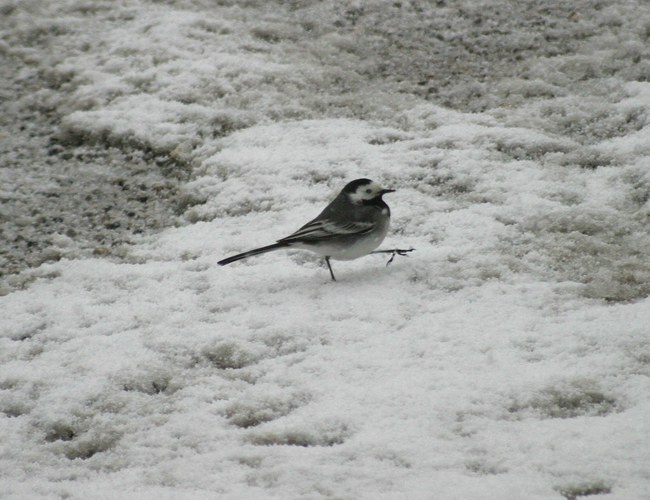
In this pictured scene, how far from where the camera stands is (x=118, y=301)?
17.5 feet

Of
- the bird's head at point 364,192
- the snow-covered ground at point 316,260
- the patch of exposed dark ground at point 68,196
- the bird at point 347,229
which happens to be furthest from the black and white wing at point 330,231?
the patch of exposed dark ground at point 68,196

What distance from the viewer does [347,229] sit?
5199 millimetres

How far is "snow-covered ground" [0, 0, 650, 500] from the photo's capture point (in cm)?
376

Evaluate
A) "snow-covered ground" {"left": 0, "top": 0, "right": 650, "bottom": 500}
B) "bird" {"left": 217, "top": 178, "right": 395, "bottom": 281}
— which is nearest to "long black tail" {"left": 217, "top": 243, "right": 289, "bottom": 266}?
"bird" {"left": 217, "top": 178, "right": 395, "bottom": 281}

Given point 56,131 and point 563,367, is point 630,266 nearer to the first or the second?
point 563,367

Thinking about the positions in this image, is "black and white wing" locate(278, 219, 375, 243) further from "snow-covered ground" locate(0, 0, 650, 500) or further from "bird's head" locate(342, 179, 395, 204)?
"snow-covered ground" locate(0, 0, 650, 500)

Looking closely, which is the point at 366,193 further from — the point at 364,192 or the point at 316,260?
the point at 316,260

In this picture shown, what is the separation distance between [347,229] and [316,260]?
2.13ft

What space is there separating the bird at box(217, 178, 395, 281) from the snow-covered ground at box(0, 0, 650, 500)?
0.26 meters

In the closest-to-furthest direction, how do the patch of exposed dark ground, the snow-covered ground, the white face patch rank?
the snow-covered ground → the white face patch → the patch of exposed dark ground

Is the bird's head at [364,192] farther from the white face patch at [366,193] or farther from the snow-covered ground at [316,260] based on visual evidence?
the snow-covered ground at [316,260]

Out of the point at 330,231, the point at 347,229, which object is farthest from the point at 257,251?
the point at 347,229

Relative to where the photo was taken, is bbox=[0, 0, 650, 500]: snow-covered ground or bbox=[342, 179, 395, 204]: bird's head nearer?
bbox=[0, 0, 650, 500]: snow-covered ground

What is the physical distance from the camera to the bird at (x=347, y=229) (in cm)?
519
